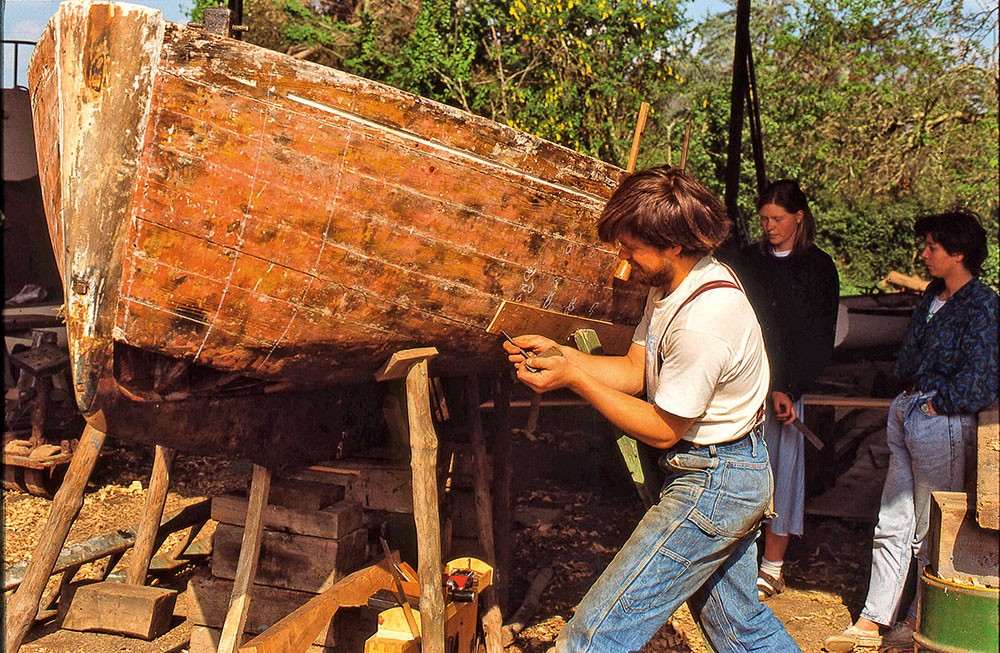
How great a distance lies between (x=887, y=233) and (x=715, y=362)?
50.7 ft

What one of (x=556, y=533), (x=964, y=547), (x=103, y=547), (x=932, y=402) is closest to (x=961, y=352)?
(x=932, y=402)

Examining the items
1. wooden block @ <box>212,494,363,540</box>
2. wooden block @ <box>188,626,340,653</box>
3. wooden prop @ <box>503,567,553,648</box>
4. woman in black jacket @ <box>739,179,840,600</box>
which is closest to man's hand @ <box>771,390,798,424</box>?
woman in black jacket @ <box>739,179,840,600</box>

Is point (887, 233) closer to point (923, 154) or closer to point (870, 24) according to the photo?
point (923, 154)

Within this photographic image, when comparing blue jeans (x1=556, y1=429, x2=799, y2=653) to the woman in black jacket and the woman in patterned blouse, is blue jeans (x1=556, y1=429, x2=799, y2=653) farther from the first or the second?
the woman in black jacket

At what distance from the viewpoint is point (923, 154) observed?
53.3ft

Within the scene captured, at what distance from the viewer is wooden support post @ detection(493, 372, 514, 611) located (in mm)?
4438

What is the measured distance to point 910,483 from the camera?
421 centimetres

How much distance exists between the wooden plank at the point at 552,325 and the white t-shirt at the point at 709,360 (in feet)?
1.97

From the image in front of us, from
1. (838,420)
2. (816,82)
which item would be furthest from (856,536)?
(816,82)

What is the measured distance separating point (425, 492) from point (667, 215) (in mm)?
1263

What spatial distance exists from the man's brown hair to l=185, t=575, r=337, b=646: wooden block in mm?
1947

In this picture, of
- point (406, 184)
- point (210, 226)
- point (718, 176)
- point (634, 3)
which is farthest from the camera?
point (718, 176)

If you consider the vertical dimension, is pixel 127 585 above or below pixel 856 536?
below

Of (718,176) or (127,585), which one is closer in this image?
(127,585)
